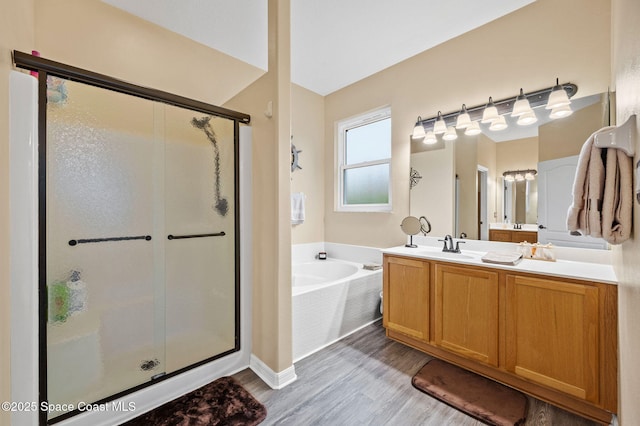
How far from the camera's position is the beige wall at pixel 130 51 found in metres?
1.89

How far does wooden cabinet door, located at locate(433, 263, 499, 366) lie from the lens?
1.77 meters

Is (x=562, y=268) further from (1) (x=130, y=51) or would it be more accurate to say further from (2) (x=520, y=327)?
(1) (x=130, y=51)

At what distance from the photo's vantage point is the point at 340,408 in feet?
5.17

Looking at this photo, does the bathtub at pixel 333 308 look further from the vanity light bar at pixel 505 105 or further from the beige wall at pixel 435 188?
the vanity light bar at pixel 505 105

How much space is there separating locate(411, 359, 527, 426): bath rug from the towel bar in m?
1.50

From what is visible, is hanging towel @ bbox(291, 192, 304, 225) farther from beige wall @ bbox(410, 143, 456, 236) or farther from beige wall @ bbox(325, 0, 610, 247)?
beige wall @ bbox(410, 143, 456, 236)

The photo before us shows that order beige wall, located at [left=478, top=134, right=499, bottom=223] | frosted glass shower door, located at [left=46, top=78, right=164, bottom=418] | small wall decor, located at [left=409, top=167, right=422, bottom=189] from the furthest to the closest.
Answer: small wall decor, located at [left=409, top=167, right=422, bottom=189]
beige wall, located at [left=478, top=134, right=499, bottom=223]
frosted glass shower door, located at [left=46, top=78, right=164, bottom=418]

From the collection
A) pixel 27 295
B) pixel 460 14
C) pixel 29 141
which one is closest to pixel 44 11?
pixel 29 141

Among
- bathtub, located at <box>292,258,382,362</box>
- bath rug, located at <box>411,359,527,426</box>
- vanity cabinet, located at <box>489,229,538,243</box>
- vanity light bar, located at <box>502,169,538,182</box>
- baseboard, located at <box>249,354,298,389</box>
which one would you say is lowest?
bath rug, located at <box>411,359,527,426</box>

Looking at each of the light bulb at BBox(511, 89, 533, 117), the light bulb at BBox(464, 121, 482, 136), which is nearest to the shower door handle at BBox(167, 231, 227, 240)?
the light bulb at BBox(464, 121, 482, 136)

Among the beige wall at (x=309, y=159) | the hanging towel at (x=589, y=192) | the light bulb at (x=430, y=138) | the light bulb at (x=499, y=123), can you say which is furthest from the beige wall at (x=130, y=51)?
the hanging towel at (x=589, y=192)

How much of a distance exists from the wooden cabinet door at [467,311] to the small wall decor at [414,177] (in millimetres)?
1062

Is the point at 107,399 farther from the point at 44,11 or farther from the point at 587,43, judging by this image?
the point at 587,43

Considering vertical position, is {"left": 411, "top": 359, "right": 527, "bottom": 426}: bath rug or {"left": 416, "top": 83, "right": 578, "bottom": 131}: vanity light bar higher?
{"left": 416, "top": 83, "right": 578, "bottom": 131}: vanity light bar
